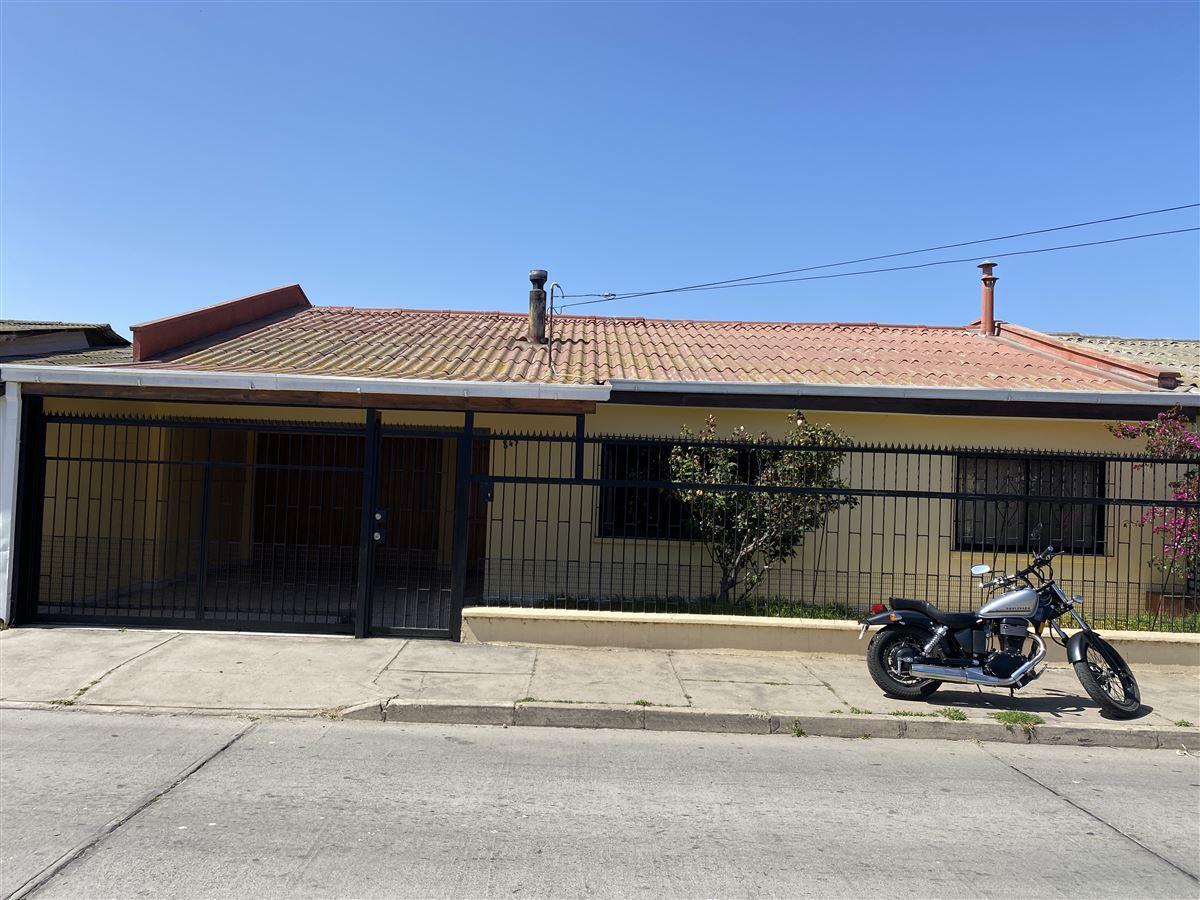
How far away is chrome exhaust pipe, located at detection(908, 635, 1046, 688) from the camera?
6852 mm

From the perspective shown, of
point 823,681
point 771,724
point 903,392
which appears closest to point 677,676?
point 771,724

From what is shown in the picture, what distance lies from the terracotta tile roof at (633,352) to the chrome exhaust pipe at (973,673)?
4.07 meters

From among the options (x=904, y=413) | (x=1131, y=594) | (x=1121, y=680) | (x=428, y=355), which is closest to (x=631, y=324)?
(x=428, y=355)

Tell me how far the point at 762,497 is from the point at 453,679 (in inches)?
149

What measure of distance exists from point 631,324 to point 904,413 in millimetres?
6016

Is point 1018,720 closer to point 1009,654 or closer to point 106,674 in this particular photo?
point 1009,654

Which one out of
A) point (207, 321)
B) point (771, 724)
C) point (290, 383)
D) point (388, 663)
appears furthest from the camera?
point (207, 321)

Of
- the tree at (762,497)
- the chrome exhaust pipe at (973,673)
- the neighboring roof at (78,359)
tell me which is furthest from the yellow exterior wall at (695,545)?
the chrome exhaust pipe at (973,673)

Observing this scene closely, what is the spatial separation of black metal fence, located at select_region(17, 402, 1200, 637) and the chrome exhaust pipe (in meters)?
1.71

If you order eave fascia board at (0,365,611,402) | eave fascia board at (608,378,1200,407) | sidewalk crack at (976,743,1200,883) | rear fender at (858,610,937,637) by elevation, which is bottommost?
sidewalk crack at (976,743,1200,883)

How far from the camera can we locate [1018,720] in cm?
657

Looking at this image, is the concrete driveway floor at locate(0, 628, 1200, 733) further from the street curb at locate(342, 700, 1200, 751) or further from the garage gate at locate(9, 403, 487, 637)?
the garage gate at locate(9, 403, 487, 637)

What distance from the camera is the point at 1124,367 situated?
11.3 metres

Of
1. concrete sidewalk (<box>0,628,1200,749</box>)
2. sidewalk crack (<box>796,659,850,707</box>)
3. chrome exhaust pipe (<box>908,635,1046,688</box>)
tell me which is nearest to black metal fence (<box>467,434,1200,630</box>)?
sidewalk crack (<box>796,659,850,707</box>)
